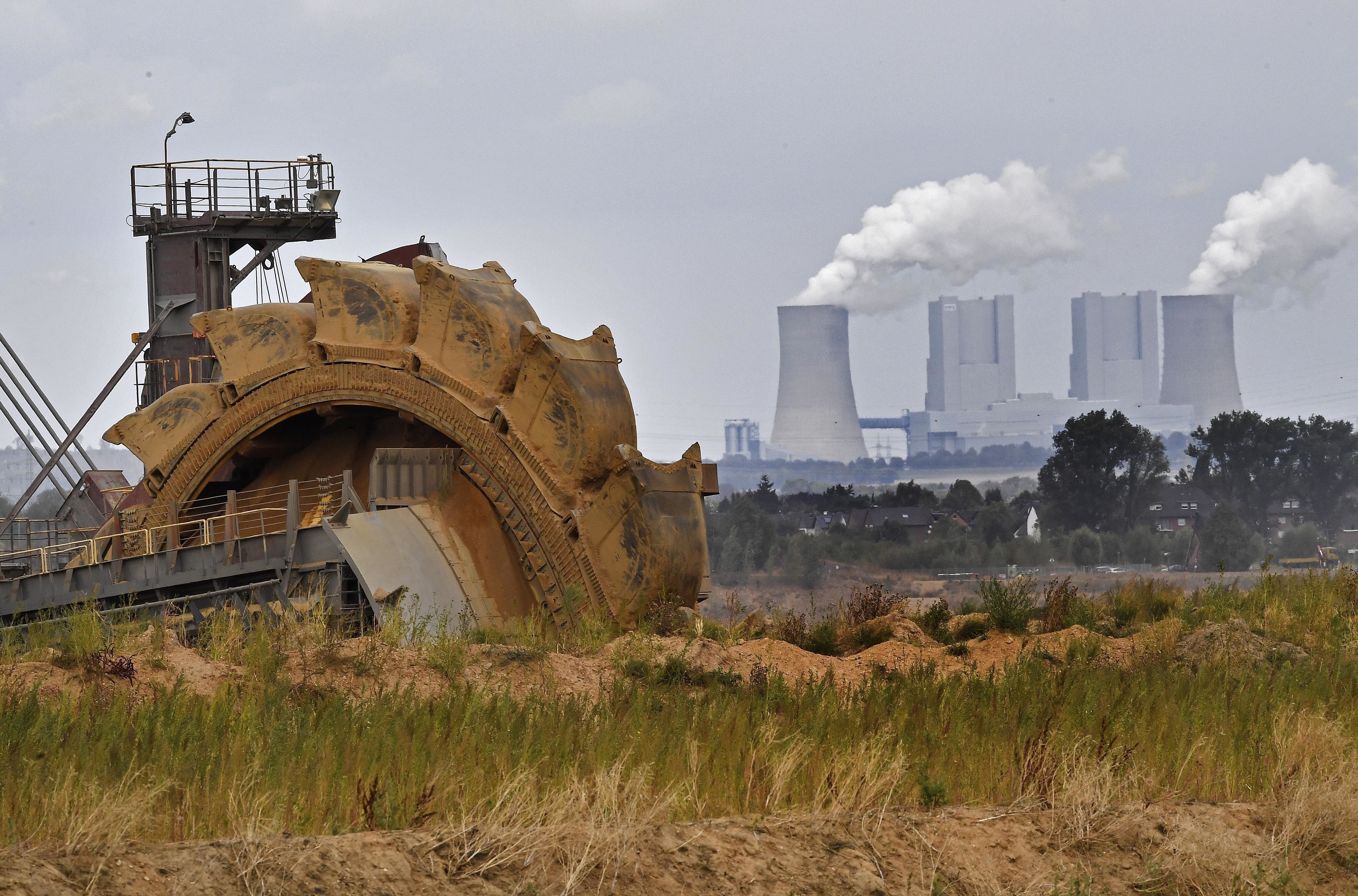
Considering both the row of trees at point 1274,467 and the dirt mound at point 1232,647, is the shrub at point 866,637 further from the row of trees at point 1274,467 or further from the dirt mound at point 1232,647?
the row of trees at point 1274,467

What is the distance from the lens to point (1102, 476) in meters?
80.6

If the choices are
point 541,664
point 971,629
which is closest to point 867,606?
point 971,629

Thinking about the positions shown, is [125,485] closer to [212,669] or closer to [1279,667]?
[212,669]

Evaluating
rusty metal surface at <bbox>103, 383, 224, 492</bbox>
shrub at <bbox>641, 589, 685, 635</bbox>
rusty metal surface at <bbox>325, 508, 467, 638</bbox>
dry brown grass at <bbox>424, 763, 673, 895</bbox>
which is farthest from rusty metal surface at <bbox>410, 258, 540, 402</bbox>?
dry brown grass at <bbox>424, 763, 673, 895</bbox>

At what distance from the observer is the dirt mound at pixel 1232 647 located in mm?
12016

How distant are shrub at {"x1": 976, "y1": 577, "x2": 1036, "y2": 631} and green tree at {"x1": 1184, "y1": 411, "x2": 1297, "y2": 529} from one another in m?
68.0

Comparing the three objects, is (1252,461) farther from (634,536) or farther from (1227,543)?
(634,536)

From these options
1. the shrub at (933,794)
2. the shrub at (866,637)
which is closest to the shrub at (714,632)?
the shrub at (866,637)

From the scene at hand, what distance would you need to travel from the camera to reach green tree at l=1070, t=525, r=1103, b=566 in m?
69.1

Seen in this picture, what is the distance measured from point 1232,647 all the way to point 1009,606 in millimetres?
3251

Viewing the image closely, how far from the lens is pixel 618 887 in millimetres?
5957

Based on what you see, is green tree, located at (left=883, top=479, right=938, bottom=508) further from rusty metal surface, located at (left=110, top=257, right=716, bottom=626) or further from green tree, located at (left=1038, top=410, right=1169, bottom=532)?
rusty metal surface, located at (left=110, top=257, right=716, bottom=626)

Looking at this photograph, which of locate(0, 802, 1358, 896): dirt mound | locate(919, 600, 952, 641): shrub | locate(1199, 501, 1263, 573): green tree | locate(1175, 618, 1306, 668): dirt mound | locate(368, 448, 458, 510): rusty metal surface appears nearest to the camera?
locate(0, 802, 1358, 896): dirt mound

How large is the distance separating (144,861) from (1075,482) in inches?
3100
